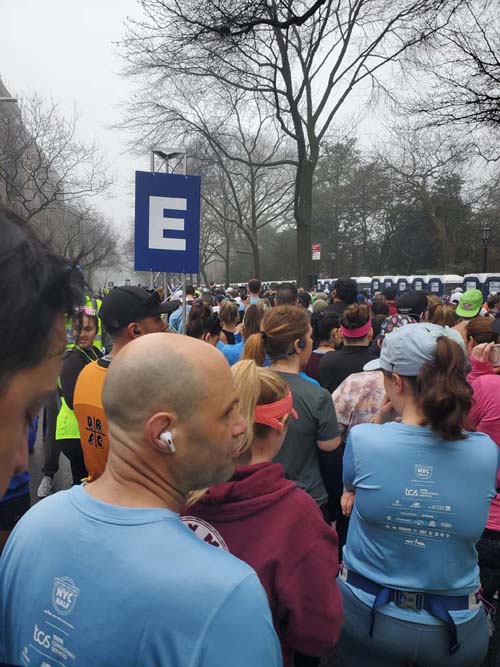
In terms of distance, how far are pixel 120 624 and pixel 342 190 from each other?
4724cm

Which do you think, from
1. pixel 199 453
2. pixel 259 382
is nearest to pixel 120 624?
pixel 199 453

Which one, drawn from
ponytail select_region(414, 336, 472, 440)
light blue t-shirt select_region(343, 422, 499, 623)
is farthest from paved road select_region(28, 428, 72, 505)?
ponytail select_region(414, 336, 472, 440)

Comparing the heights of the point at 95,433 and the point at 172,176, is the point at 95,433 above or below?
below

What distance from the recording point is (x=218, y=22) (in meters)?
7.88

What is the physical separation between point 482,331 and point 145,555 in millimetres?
3727

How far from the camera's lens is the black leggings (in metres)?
3.96

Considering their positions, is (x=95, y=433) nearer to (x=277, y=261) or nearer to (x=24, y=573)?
(x=24, y=573)

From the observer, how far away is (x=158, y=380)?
1.17 m

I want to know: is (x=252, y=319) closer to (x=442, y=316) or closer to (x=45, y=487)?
(x=442, y=316)

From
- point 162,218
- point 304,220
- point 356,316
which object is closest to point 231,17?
point 162,218

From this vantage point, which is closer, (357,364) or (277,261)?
(357,364)

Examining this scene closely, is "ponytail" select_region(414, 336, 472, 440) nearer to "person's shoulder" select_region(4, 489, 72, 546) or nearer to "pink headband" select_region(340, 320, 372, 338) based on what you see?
"person's shoulder" select_region(4, 489, 72, 546)

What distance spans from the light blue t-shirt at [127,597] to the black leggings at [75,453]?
293 centimetres

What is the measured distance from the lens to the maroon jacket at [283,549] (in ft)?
5.08
